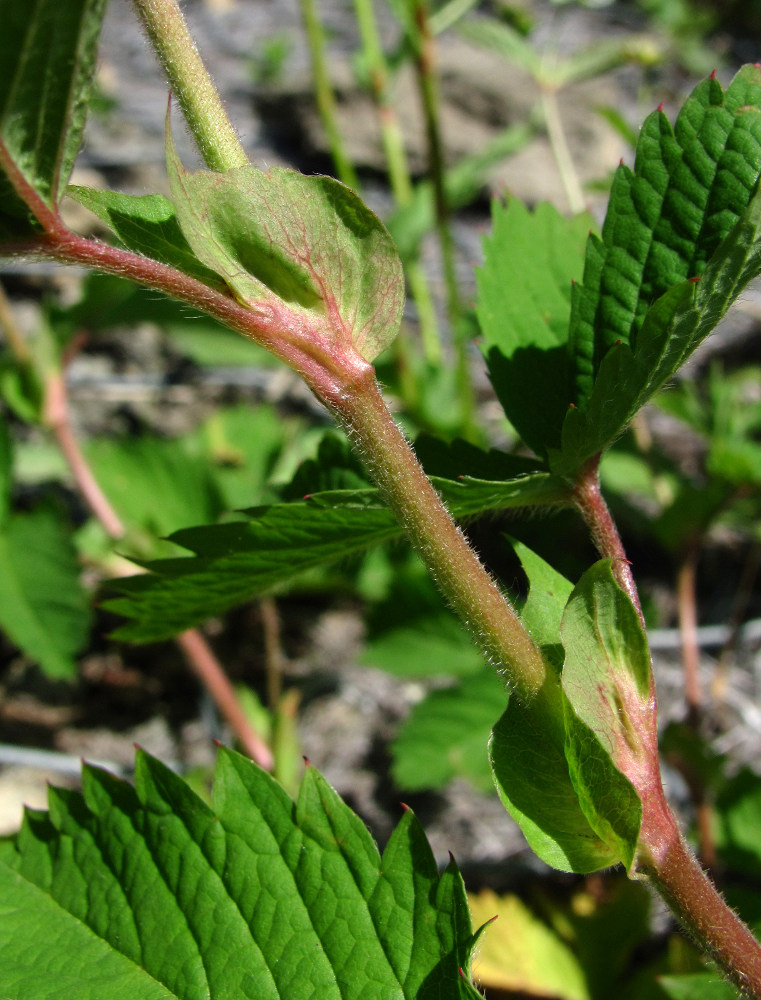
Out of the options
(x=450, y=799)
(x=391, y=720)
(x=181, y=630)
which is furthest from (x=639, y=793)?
(x=391, y=720)

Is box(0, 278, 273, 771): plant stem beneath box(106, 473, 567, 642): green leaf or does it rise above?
beneath

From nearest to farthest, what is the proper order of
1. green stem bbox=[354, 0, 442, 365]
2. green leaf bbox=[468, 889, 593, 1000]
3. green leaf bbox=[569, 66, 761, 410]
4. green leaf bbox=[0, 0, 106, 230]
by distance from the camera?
1. green leaf bbox=[0, 0, 106, 230]
2. green leaf bbox=[569, 66, 761, 410]
3. green leaf bbox=[468, 889, 593, 1000]
4. green stem bbox=[354, 0, 442, 365]

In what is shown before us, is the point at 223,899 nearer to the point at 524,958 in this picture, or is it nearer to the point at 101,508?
the point at 524,958

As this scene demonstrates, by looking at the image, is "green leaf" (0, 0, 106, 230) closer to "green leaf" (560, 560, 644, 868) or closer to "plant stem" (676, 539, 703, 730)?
"green leaf" (560, 560, 644, 868)

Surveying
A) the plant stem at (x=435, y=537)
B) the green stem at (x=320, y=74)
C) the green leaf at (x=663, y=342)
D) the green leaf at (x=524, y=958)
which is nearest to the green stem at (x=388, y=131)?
the green stem at (x=320, y=74)

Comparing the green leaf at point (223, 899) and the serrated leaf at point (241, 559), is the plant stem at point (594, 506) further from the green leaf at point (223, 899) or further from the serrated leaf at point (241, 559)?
the green leaf at point (223, 899)

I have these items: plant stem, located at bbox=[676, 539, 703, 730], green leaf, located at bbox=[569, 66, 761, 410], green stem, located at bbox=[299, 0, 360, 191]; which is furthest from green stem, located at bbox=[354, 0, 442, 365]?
green leaf, located at bbox=[569, 66, 761, 410]
